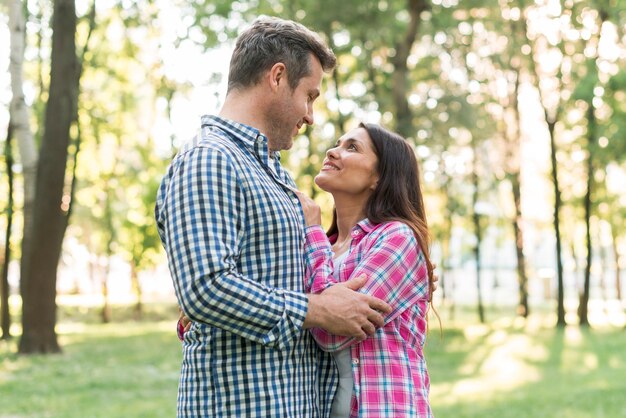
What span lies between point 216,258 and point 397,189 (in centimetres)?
115

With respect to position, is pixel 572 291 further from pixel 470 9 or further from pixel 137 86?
→ pixel 470 9

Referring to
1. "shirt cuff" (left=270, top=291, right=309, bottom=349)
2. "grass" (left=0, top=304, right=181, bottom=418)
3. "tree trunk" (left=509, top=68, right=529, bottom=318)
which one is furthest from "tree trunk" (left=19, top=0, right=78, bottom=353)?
"tree trunk" (left=509, top=68, right=529, bottom=318)

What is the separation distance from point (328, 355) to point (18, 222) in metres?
39.6

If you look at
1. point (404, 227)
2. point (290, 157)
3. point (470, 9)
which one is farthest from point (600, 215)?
point (404, 227)

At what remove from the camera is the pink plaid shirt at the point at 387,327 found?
3.15 metres

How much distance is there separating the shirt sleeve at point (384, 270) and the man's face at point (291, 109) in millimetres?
343

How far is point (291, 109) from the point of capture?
10.4 ft

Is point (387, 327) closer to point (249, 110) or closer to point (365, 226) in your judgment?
point (365, 226)

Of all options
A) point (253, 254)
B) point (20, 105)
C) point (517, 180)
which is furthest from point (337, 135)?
point (253, 254)

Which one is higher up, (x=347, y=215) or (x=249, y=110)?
(x=249, y=110)

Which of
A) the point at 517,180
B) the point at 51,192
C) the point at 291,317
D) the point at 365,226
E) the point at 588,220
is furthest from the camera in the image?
the point at 517,180

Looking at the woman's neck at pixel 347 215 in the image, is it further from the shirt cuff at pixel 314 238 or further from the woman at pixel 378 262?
the shirt cuff at pixel 314 238

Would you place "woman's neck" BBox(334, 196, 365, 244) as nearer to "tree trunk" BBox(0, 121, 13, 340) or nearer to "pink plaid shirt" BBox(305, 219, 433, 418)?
"pink plaid shirt" BBox(305, 219, 433, 418)

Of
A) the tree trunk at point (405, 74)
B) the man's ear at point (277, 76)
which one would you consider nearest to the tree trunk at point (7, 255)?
the tree trunk at point (405, 74)
